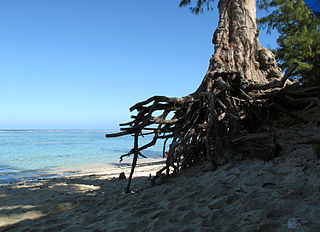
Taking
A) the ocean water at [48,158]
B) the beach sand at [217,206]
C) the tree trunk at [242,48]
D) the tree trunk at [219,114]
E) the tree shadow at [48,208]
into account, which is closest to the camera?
the beach sand at [217,206]

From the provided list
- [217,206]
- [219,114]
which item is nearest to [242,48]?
[219,114]

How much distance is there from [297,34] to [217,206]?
17.9 meters

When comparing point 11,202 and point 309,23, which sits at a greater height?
point 309,23

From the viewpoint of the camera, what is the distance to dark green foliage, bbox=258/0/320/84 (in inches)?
581

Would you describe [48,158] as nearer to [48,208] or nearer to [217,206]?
[48,208]

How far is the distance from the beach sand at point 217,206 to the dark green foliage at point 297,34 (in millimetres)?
12587

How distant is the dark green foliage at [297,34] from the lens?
14.8 m

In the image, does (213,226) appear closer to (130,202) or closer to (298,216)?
(298,216)

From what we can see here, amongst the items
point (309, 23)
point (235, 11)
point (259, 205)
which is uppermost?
point (309, 23)

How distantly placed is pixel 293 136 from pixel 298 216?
255 centimetres

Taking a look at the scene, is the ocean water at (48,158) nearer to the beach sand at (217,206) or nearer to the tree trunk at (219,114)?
the beach sand at (217,206)

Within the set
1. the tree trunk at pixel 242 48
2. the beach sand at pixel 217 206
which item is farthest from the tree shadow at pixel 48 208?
the tree trunk at pixel 242 48

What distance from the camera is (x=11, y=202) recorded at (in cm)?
536

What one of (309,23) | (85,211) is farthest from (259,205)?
(309,23)
